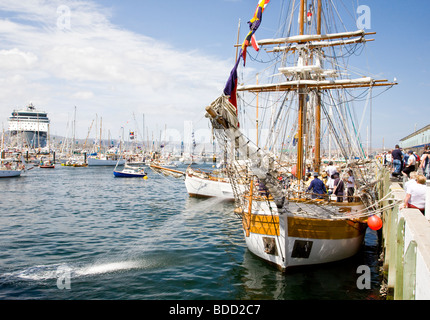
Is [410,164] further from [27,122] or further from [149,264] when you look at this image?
[27,122]

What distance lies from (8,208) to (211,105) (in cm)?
2401

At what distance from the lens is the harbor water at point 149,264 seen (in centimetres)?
1017

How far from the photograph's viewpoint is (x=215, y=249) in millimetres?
14961

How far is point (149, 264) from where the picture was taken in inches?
497

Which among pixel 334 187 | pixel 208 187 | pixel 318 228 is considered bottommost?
pixel 208 187

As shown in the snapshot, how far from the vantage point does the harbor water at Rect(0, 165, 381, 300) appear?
1017 cm

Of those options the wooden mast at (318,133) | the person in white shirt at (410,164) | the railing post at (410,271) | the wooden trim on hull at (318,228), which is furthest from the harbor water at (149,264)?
the wooden mast at (318,133)

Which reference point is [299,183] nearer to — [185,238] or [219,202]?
[185,238]

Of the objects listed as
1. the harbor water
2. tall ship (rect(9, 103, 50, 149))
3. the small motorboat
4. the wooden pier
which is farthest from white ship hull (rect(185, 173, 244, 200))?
tall ship (rect(9, 103, 50, 149))

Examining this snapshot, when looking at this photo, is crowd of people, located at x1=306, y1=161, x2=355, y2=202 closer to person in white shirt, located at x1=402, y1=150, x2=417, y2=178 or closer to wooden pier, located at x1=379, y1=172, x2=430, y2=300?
person in white shirt, located at x1=402, y1=150, x2=417, y2=178

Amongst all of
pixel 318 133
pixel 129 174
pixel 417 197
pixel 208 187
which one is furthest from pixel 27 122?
pixel 417 197
